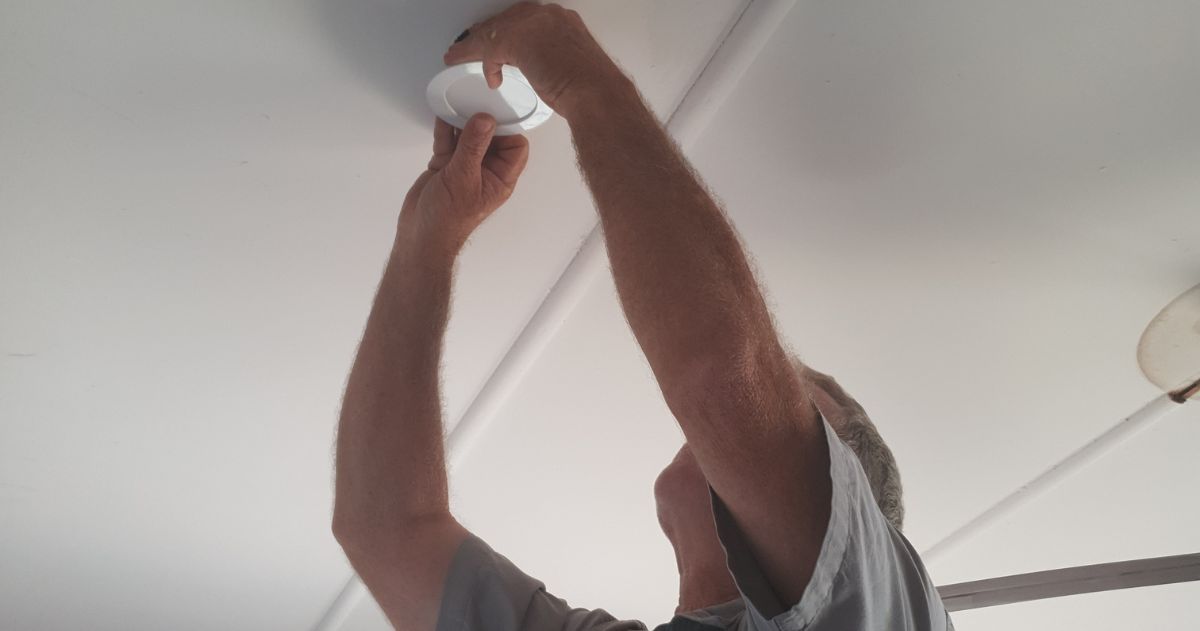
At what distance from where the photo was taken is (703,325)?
606 millimetres

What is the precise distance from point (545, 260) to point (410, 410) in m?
0.23

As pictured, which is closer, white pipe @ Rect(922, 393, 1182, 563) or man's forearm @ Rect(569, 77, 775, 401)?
man's forearm @ Rect(569, 77, 775, 401)

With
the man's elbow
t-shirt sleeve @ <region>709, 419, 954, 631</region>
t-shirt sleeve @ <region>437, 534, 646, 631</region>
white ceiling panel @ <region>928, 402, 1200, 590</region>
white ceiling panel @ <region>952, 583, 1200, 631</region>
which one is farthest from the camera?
white ceiling panel @ <region>952, 583, 1200, 631</region>

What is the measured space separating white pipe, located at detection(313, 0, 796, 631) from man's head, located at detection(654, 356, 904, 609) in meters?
0.24

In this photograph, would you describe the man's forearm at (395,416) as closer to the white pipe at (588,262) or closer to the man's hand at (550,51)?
the white pipe at (588,262)

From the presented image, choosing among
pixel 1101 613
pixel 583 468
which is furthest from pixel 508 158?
pixel 1101 613

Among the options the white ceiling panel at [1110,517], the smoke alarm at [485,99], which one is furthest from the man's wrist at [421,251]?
the white ceiling panel at [1110,517]

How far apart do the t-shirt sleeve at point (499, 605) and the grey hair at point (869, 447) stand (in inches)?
12.5

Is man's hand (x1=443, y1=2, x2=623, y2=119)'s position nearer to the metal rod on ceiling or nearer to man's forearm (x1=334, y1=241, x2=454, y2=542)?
man's forearm (x1=334, y1=241, x2=454, y2=542)

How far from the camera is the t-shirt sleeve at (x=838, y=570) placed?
59 cm

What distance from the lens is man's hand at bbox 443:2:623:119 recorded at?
28.4 inches

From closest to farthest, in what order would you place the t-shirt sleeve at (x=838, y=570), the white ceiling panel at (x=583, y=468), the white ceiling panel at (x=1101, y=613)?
the t-shirt sleeve at (x=838, y=570), the white ceiling panel at (x=583, y=468), the white ceiling panel at (x=1101, y=613)

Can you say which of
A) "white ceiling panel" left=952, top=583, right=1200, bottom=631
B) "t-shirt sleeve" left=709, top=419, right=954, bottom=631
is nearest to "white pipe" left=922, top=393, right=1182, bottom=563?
"white ceiling panel" left=952, top=583, right=1200, bottom=631

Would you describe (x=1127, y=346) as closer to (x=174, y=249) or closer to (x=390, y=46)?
(x=390, y=46)
